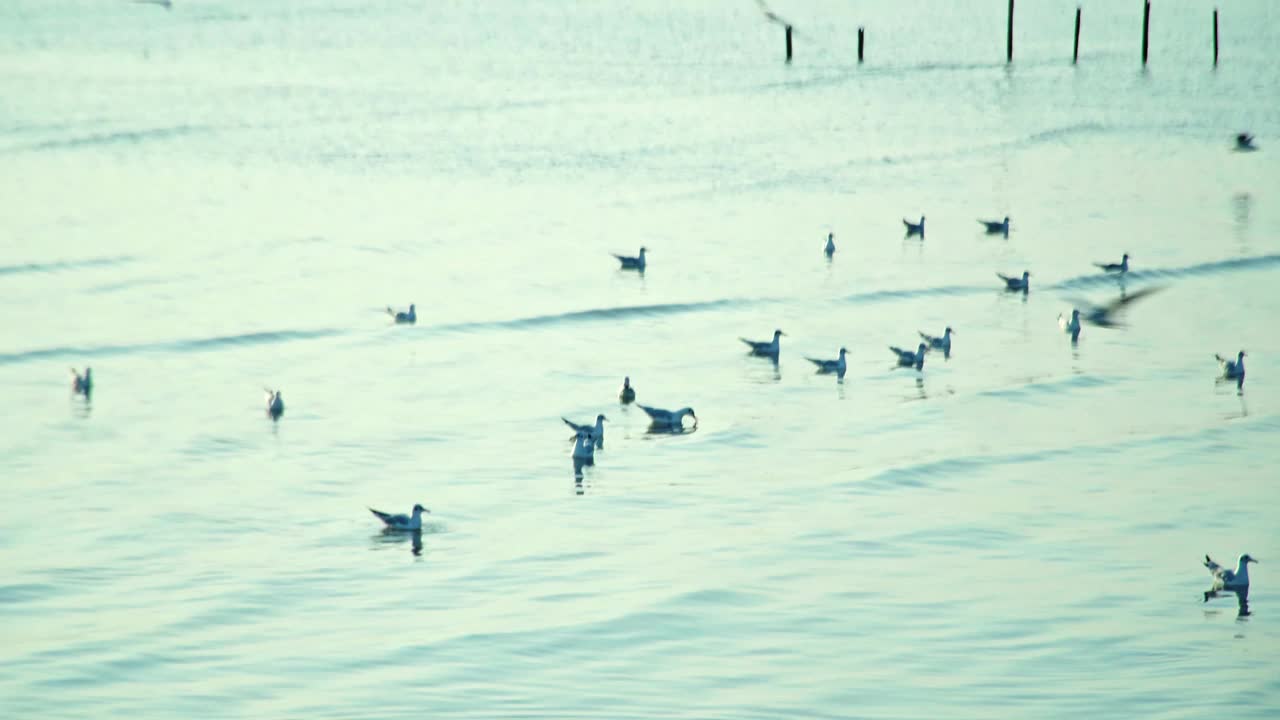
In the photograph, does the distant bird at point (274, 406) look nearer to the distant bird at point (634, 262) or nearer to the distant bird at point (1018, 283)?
the distant bird at point (634, 262)

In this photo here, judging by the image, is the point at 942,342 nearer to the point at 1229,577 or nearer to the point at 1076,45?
the point at 1229,577

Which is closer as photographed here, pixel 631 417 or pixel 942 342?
pixel 631 417

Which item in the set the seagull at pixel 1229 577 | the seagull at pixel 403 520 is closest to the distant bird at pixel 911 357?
the seagull at pixel 1229 577

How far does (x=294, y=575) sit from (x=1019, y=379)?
1650 cm

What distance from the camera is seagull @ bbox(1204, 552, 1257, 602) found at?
22609 millimetres

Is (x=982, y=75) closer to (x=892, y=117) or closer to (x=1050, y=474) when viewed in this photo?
(x=892, y=117)

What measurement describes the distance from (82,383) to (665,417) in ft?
37.1

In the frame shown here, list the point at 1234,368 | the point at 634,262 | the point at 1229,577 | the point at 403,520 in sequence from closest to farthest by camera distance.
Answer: the point at 1229,577, the point at 403,520, the point at 1234,368, the point at 634,262

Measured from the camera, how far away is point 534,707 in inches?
784

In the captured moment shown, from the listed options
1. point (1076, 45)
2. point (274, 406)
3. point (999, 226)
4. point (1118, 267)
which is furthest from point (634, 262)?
point (1076, 45)

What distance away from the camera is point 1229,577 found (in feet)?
74.5

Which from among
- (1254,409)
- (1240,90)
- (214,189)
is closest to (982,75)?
(1240,90)

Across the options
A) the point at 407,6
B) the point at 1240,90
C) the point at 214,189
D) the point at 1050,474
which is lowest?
the point at 1050,474

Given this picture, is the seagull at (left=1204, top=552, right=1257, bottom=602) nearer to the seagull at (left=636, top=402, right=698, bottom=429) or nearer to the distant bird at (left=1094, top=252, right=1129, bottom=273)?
the seagull at (left=636, top=402, right=698, bottom=429)
